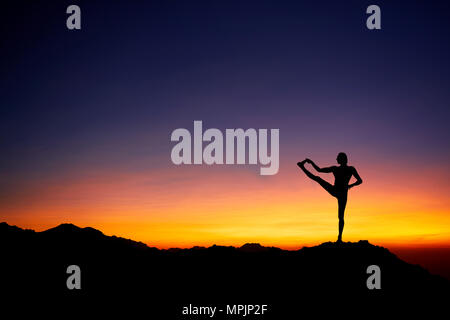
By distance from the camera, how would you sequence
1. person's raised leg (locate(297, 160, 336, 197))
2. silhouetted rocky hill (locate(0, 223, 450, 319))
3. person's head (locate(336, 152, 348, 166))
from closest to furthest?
1. silhouetted rocky hill (locate(0, 223, 450, 319))
2. person's head (locate(336, 152, 348, 166))
3. person's raised leg (locate(297, 160, 336, 197))

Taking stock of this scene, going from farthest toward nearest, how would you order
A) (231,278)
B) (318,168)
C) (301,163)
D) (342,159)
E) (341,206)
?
(301,163), (318,168), (231,278), (341,206), (342,159)

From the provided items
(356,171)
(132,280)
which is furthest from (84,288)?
(356,171)

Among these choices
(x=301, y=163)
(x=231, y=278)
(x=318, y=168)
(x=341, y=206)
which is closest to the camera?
(x=341, y=206)

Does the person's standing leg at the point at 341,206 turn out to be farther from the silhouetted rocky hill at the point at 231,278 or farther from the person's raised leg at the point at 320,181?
the silhouetted rocky hill at the point at 231,278

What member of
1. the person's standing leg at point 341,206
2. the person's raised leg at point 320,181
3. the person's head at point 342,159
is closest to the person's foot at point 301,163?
the person's raised leg at point 320,181

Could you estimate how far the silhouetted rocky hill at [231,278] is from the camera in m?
14.1

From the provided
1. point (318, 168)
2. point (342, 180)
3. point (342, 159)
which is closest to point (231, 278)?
point (318, 168)

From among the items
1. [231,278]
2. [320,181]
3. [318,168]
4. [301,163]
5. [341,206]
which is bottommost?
[231,278]

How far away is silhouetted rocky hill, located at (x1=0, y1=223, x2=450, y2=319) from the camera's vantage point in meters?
14.1

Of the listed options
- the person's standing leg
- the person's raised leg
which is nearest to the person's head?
the person's raised leg

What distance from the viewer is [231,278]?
50.3ft

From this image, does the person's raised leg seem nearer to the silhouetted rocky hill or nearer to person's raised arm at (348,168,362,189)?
person's raised arm at (348,168,362,189)

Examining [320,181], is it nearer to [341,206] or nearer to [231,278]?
[341,206]
